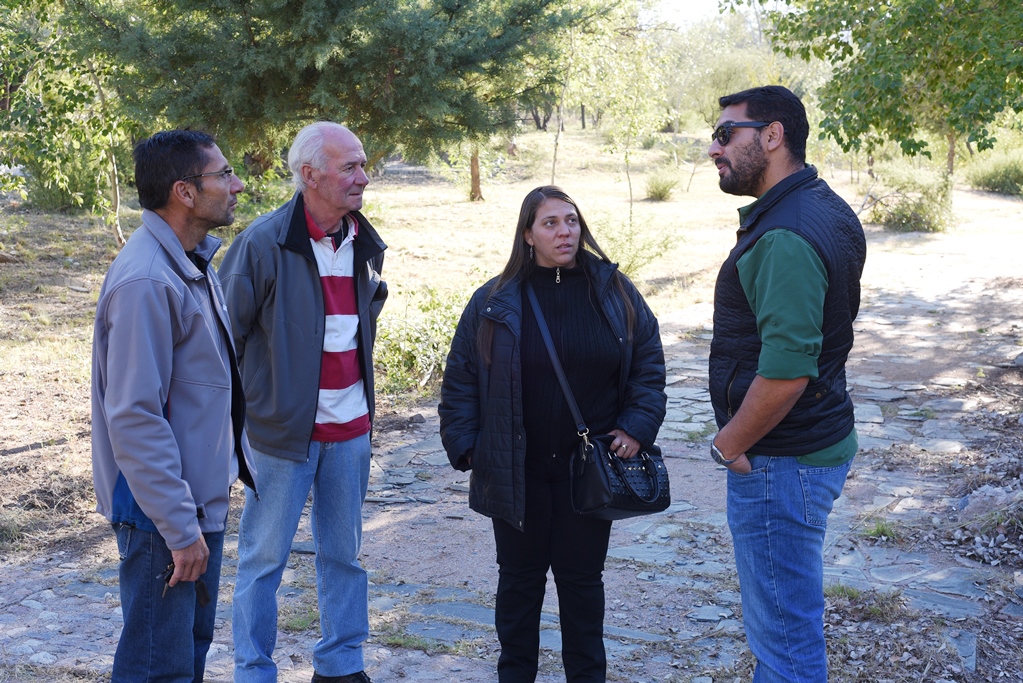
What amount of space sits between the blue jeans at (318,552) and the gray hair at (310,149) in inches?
39.7

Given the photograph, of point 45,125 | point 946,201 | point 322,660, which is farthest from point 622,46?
point 322,660

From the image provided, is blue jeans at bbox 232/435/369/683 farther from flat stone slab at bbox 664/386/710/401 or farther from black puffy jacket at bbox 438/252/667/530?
flat stone slab at bbox 664/386/710/401

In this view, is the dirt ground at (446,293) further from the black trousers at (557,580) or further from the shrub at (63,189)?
the black trousers at (557,580)

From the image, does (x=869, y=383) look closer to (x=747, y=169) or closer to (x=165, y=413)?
(x=747, y=169)

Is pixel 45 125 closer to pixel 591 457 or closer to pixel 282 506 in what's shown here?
pixel 282 506

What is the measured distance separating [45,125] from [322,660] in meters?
6.81

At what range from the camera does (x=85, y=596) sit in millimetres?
4578

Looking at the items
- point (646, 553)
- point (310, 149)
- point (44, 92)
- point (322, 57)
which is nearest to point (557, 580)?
point (310, 149)

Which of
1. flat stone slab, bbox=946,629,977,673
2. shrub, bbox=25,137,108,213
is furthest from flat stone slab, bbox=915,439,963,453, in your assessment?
shrub, bbox=25,137,108,213

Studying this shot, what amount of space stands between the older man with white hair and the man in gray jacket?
558 mm

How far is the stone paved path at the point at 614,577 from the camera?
3928mm

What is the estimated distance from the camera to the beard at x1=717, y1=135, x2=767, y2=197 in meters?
2.73

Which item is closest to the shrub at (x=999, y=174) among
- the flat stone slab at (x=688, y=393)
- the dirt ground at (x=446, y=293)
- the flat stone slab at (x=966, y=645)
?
the dirt ground at (x=446, y=293)

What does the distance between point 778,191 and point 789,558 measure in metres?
1.08
